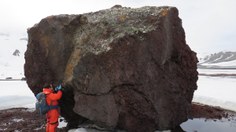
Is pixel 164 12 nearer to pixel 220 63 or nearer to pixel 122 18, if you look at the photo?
pixel 122 18

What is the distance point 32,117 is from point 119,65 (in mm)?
6855

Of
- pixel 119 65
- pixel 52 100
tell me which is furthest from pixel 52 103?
pixel 119 65

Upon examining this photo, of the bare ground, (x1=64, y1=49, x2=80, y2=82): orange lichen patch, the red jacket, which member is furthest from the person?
the bare ground

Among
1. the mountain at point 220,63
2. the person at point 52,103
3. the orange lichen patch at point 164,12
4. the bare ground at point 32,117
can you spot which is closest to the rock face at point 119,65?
the orange lichen patch at point 164,12

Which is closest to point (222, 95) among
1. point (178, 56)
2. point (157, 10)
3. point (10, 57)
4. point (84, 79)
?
point (178, 56)

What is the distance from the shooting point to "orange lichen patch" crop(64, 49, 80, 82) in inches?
414

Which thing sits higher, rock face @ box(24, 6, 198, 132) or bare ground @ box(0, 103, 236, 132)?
rock face @ box(24, 6, 198, 132)

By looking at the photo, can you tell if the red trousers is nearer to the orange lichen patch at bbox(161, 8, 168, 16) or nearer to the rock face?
the rock face

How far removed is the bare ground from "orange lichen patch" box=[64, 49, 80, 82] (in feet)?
7.73

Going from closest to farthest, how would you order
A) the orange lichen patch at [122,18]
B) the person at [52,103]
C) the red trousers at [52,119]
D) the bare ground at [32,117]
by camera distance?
the person at [52,103] < the red trousers at [52,119] < the orange lichen patch at [122,18] < the bare ground at [32,117]

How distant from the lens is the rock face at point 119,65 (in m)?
9.97

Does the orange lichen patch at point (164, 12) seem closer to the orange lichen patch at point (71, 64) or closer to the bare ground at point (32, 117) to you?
the orange lichen patch at point (71, 64)

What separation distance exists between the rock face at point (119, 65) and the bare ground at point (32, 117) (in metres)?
1.78

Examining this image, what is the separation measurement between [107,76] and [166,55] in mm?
2335
